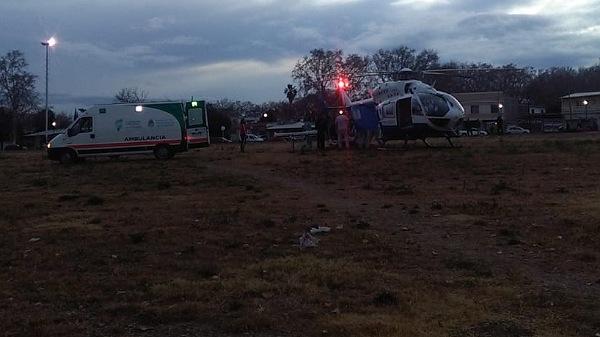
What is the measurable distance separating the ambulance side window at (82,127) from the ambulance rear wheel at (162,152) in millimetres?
2930

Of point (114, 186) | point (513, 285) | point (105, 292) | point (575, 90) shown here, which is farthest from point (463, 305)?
point (575, 90)

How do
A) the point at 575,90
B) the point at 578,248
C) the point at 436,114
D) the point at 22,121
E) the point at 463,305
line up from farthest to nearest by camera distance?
the point at 575,90 < the point at 22,121 < the point at 436,114 < the point at 578,248 < the point at 463,305

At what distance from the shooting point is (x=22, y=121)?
106375mm

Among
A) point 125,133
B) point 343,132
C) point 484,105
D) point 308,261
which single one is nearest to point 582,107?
point 484,105

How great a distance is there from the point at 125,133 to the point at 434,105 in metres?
13.6

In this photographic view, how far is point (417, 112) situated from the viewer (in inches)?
1100

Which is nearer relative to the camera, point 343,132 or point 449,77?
point 343,132

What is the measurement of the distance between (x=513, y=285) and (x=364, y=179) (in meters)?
10.1

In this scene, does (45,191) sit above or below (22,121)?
below

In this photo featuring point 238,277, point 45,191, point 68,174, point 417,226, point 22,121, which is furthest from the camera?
point 22,121

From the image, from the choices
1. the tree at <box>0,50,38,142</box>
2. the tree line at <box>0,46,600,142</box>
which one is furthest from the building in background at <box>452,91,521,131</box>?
the tree at <box>0,50,38,142</box>

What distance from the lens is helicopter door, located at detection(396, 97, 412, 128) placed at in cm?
2820

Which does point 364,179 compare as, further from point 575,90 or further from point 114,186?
point 575,90

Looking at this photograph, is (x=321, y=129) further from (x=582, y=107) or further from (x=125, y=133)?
(x=582, y=107)
